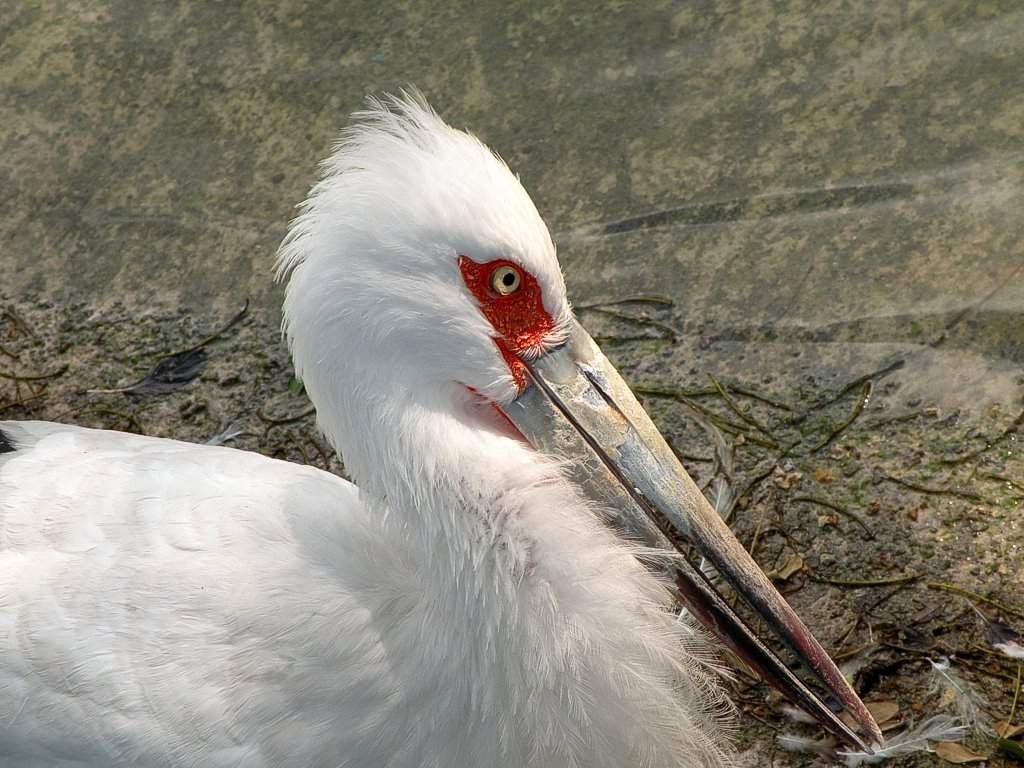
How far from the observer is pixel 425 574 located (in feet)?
7.00

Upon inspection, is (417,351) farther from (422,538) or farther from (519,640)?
(519,640)

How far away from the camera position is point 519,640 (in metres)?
2.09

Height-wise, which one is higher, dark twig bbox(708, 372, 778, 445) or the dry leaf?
dark twig bbox(708, 372, 778, 445)

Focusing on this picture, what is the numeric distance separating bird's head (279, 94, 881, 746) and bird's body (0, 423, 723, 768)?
4.3 inches

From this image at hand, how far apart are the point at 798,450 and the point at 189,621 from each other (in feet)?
6.02

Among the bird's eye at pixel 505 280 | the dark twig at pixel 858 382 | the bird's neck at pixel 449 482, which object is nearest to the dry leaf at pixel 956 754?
the dark twig at pixel 858 382

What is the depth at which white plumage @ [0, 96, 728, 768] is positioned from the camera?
2104mm

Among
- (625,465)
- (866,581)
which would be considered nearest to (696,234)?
(866,581)

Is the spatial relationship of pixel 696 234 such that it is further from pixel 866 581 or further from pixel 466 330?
pixel 466 330

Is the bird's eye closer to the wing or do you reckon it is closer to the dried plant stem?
the wing

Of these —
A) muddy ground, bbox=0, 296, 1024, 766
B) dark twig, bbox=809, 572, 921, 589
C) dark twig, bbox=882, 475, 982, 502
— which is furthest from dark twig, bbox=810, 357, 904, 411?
dark twig, bbox=809, 572, 921, 589

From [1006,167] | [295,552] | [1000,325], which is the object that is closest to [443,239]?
[295,552]

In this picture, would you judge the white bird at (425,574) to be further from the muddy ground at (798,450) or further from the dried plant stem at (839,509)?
the dried plant stem at (839,509)

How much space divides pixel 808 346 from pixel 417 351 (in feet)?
5.76
